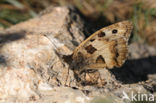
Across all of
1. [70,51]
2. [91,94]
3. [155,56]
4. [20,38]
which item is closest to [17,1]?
[20,38]

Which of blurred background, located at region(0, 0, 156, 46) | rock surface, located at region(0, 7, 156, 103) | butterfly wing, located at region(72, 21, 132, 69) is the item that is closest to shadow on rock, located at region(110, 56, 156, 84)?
rock surface, located at region(0, 7, 156, 103)

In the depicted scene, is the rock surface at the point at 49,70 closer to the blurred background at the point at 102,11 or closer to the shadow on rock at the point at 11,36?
the shadow on rock at the point at 11,36

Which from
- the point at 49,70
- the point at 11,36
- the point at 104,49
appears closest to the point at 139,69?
the point at 104,49

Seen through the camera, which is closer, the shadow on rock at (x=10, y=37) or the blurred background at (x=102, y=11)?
the shadow on rock at (x=10, y=37)

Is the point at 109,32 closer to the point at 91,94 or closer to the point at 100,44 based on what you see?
the point at 100,44

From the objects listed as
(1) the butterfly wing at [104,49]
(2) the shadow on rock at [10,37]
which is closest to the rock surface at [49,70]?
(2) the shadow on rock at [10,37]
